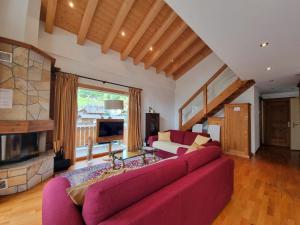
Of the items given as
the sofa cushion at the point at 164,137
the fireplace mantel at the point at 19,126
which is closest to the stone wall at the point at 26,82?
the fireplace mantel at the point at 19,126

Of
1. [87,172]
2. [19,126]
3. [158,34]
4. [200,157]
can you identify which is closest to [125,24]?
[158,34]

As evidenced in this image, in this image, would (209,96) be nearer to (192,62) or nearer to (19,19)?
(192,62)

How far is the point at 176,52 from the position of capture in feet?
19.0

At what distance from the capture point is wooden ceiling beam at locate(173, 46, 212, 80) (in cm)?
644

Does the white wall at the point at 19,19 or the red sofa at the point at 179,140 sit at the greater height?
the white wall at the point at 19,19

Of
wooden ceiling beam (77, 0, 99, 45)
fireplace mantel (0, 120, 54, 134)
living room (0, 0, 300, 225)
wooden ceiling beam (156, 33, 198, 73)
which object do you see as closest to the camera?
A: living room (0, 0, 300, 225)

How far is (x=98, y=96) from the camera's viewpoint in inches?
212

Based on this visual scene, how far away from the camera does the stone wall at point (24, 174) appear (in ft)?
8.39

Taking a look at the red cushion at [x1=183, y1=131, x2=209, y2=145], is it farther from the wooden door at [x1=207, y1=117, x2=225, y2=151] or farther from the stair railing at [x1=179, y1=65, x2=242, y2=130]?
the stair railing at [x1=179, y1=65, x2=242, y2=130]

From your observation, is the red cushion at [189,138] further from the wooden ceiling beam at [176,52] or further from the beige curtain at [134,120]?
the wooden ceiling beam at [176,52]

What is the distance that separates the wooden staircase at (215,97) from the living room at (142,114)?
0.05m

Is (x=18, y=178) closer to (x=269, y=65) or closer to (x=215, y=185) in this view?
(x=215, y=185)

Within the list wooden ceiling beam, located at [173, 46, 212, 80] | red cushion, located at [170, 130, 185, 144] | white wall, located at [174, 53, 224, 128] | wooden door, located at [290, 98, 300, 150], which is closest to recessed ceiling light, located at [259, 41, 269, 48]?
red cushion, located at [170, 130, 185, 144]

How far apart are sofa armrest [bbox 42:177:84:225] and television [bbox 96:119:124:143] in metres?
3.25
